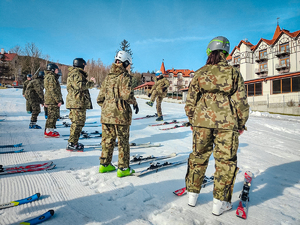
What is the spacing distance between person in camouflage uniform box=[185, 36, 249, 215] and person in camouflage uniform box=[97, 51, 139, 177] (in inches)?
50.4

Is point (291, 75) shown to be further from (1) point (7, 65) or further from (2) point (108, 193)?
(1) point (7, 65)

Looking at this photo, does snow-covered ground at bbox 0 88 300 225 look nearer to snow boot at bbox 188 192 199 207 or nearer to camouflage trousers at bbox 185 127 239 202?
snow boot at bbox 188 192 199 207

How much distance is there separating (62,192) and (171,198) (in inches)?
62.2

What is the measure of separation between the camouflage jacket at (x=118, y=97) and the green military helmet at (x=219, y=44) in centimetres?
152

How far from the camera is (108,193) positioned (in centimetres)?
250

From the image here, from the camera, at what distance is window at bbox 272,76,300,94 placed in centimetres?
2282

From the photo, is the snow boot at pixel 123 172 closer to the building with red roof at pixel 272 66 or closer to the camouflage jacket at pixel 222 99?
the camouflage jacket at pixel 222 99

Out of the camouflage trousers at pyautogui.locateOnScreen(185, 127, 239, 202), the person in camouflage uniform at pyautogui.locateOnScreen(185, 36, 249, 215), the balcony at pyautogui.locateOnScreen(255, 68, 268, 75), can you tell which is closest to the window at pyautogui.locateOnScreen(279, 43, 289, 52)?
the balcony at pyautogui.locateOnScreen(255, 68, 268, 75)

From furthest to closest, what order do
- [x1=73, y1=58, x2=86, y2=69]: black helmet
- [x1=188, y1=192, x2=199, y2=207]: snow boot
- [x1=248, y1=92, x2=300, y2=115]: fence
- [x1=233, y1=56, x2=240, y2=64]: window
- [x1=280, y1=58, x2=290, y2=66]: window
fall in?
[x1=233, y1=56, x2=240, y2=64]: window
[x1=280, y1=58, x2=290, y2=66]: window
[x1=248, y1=92, x2=300, y2=115]: fence
[x1=73, y1=58, x2=86, y2=69]: black helmet
[x1=188, y1=192, x2=199, y2=207]: snow boot

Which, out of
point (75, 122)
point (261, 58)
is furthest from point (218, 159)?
point (261, 58)

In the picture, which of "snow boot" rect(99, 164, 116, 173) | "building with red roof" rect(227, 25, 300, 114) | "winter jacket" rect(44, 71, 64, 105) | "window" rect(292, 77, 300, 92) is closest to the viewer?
"snow boot" rect(99, 164, 116, 173)

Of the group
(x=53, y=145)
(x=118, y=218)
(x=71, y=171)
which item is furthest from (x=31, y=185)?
(x=53, y=145)

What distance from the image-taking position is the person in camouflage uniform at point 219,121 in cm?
209

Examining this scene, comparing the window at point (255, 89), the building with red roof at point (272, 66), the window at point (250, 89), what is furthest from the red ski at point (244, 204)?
the window at point (250, 89)
